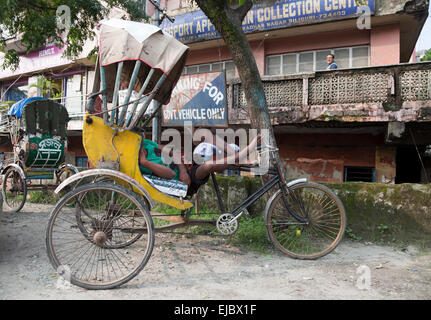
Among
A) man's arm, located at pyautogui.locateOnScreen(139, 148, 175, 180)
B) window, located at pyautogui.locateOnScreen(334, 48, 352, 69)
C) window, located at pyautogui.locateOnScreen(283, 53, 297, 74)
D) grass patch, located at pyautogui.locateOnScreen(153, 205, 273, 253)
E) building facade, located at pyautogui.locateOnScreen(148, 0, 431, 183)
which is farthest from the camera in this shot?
window, located at pyautogui.locateOnScreen(283, 53, 297, 74)

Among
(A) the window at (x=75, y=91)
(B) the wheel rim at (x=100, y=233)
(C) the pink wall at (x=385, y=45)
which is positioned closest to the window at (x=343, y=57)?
(C) the pink wall at (x=385, y=45)

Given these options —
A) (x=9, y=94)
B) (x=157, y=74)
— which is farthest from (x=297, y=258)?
(x=9, y=94)

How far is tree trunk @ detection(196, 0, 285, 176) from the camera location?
396cm

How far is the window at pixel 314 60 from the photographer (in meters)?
9.57

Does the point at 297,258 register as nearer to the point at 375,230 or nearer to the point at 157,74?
the point at 375,230

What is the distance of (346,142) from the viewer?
970 cm

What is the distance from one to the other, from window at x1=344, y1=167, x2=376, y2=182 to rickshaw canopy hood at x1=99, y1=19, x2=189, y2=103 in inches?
326

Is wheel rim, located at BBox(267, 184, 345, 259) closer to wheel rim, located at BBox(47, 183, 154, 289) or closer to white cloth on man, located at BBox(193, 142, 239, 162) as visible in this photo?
white cloth on man, located at BBox(193, 142, 239, 162)

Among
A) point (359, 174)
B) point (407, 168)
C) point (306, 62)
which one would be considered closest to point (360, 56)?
point (306, 62)

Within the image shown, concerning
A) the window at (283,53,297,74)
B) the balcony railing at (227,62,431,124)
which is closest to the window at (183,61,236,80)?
the window at (283,53,297,74)

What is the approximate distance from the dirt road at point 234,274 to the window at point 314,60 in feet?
24.6

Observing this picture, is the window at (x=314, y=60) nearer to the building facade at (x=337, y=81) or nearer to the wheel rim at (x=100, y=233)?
the building facade at (x=337, y=81)
